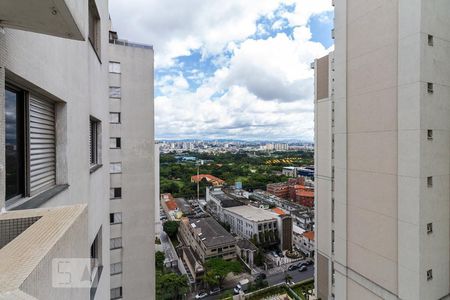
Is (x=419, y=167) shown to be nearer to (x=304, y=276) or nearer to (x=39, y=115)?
(x=39, y=115)

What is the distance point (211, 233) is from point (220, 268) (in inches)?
232

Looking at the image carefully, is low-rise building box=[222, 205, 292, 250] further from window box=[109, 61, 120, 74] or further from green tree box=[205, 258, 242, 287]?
window box=[109, 61, 120, 74]

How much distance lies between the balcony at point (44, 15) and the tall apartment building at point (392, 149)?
6983 millimetres

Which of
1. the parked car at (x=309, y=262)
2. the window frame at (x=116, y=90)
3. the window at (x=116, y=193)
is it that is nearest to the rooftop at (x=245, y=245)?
the parked car at (x=309, y=262)

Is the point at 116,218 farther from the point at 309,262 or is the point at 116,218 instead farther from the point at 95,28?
the point at 309,262

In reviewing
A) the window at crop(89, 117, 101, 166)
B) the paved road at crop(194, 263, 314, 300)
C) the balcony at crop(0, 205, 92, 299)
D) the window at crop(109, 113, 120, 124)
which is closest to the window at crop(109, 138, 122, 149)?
the window at crop(109, 113, 120, 124)

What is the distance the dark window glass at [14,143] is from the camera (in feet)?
5.93

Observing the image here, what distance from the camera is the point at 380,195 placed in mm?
6633

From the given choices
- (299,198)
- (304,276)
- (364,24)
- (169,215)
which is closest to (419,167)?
(364,24)

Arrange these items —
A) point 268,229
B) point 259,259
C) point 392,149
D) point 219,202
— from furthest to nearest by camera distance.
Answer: point 219,202, point 268,229, point 259,259, point 392,149

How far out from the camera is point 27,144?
206cm

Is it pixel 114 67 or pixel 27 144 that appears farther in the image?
pixel 114 67

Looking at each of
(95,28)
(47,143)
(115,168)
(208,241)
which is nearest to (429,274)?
(47,143)

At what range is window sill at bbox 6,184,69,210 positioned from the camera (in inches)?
71.7
